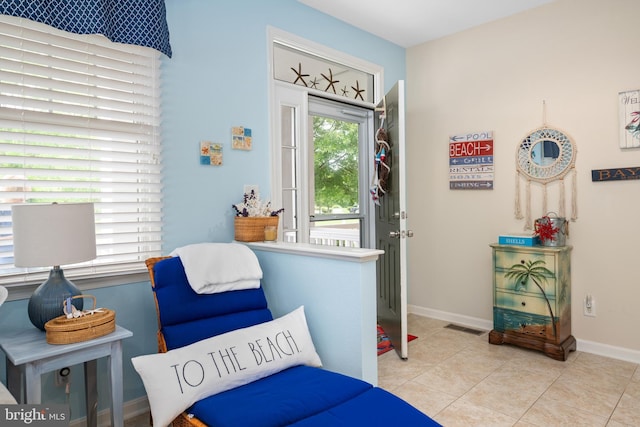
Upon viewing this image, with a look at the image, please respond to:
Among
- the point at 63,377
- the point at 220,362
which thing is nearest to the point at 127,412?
the point at 63,377

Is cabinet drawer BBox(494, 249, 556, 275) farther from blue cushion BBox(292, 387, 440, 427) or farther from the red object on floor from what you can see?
blue cushion BBox(292, 387, 440, 427)

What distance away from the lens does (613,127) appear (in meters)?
3.00

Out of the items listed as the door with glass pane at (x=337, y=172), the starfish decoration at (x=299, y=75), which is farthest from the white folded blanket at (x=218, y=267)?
the starfish decoration at (x=299, y=75)

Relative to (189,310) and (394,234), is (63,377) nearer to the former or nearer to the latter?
(189,310)

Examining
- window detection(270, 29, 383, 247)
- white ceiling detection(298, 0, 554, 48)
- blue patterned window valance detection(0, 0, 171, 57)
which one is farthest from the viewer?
white ceiling detection(298, 0, 554, 48)

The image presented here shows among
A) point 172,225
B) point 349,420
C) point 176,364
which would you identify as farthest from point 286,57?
point 349,420

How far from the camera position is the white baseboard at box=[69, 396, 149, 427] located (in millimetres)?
2096

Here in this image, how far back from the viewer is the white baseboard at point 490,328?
298cm

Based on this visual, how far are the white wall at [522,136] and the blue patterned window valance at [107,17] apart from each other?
267 centimetres

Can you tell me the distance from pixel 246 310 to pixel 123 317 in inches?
27.4

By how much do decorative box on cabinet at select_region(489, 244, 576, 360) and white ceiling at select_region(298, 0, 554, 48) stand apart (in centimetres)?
195

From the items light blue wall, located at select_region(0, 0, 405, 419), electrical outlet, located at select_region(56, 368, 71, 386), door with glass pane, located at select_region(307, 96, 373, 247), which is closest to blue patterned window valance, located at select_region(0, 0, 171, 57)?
light blue wall, located at select_region(0, 0, 405, 419)

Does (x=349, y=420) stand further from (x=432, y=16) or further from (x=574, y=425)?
(x=432, y=16)

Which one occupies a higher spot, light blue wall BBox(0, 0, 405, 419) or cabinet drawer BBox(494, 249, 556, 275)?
light blue wall BBox(0, 0, 405, 419)
